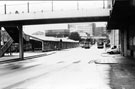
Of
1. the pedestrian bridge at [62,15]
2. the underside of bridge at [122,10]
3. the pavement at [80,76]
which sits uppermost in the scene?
the pedestrian bridge at [62,15]

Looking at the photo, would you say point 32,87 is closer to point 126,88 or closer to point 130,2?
point 126,88

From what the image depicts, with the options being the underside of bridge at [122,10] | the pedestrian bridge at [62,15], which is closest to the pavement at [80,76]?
the underside of bridge at [122,10]

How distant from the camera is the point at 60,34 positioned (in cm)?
17662

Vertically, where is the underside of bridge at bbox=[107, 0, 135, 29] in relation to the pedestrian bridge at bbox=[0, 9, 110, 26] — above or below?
below

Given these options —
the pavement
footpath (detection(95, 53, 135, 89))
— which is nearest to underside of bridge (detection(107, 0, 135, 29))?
footpath (detection(95, 53, 135, 89))

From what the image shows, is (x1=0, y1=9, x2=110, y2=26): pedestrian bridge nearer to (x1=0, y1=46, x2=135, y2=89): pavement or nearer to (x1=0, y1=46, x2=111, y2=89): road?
(x1=0, y1=46, x2=135, y2=89): pavement

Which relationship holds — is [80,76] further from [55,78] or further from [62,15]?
[62,15]

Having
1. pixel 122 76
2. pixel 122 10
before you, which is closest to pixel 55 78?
pixel 122 76

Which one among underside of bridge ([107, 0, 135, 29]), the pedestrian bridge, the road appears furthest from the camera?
the pedestrian bridge

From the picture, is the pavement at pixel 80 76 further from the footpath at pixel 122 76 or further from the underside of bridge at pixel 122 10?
the underside of bridge at pixel 122 10

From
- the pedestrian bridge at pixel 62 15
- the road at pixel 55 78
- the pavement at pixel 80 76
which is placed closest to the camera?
the road at pixel 55 78

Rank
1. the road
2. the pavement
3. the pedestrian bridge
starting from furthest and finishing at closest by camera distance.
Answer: the pedestrian bridge, the pavement, the road

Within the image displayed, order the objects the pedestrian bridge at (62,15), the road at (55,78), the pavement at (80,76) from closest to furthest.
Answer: the road at (55,78) → the pavement at (80,76) → the pedestrian bridge at (62,15)

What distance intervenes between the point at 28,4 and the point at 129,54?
16003 mm
